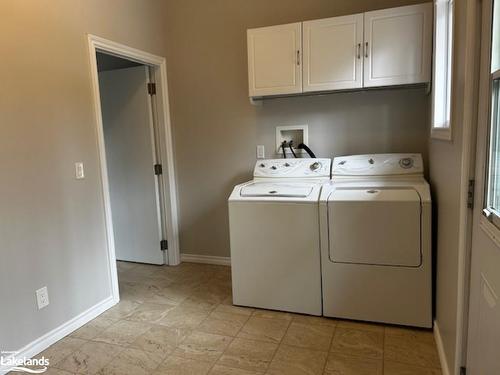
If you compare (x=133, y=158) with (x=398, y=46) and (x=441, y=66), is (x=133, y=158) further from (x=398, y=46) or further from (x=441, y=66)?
(x=441, y=66)

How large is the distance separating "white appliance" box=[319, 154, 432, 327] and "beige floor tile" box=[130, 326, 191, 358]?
1033mm

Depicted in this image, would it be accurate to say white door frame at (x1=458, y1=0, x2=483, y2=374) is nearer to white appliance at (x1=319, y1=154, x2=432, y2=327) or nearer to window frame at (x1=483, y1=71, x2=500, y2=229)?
window frame at (x1=483, y1=71, x2=500, y2=229)

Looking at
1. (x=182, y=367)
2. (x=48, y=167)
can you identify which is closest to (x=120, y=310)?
(x=182, y=367)

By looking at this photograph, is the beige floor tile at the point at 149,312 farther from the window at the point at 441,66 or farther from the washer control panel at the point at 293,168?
the window at the point at 441,66

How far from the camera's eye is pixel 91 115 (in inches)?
105

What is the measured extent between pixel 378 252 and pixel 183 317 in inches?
58.3

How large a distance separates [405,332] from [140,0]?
339cm

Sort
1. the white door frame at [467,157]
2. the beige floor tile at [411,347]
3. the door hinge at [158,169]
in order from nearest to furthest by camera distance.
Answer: the white door frame at [467,157]
the beige floor tile at [411,347]
the door hinge at [158,169]

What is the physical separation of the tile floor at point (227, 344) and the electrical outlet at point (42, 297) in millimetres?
289

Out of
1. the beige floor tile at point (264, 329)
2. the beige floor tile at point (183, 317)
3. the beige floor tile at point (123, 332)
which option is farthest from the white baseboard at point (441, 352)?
Answer: the beige floor tile at point (123, 332)

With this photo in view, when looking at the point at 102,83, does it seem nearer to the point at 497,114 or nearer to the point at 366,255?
the point at 366,255

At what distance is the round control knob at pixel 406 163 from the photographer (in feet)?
8.80

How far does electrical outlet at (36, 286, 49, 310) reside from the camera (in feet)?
7.48

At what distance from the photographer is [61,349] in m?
2.31
